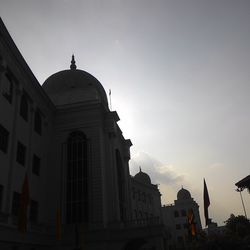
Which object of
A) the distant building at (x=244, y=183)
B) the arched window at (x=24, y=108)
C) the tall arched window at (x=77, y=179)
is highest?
the arched window at (x=24, y=108)

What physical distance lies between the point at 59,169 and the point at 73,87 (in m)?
9.36

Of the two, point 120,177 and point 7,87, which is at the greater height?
point 7,87

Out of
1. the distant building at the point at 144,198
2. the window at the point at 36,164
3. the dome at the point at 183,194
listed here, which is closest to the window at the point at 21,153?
the window at the point at 36,164

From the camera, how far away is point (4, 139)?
18812 mm

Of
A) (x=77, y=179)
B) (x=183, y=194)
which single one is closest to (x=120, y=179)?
(x=77, y=179)

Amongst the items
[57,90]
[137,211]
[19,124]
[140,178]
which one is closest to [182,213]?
[140,178]

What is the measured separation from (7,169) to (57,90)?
1419 cm

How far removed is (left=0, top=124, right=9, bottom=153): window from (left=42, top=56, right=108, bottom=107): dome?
34.1 ft

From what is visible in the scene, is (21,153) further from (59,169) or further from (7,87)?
(59,169)

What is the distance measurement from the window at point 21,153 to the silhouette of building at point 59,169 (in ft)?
0.23

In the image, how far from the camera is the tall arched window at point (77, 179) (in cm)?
2447

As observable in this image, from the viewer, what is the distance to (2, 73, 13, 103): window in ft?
63.7

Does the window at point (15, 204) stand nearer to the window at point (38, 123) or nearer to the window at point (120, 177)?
the window at point (38, 123)

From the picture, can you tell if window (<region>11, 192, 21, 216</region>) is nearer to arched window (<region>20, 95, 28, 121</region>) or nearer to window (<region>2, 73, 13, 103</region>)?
arched window (<region>20, 95, 28, 121</region>)
